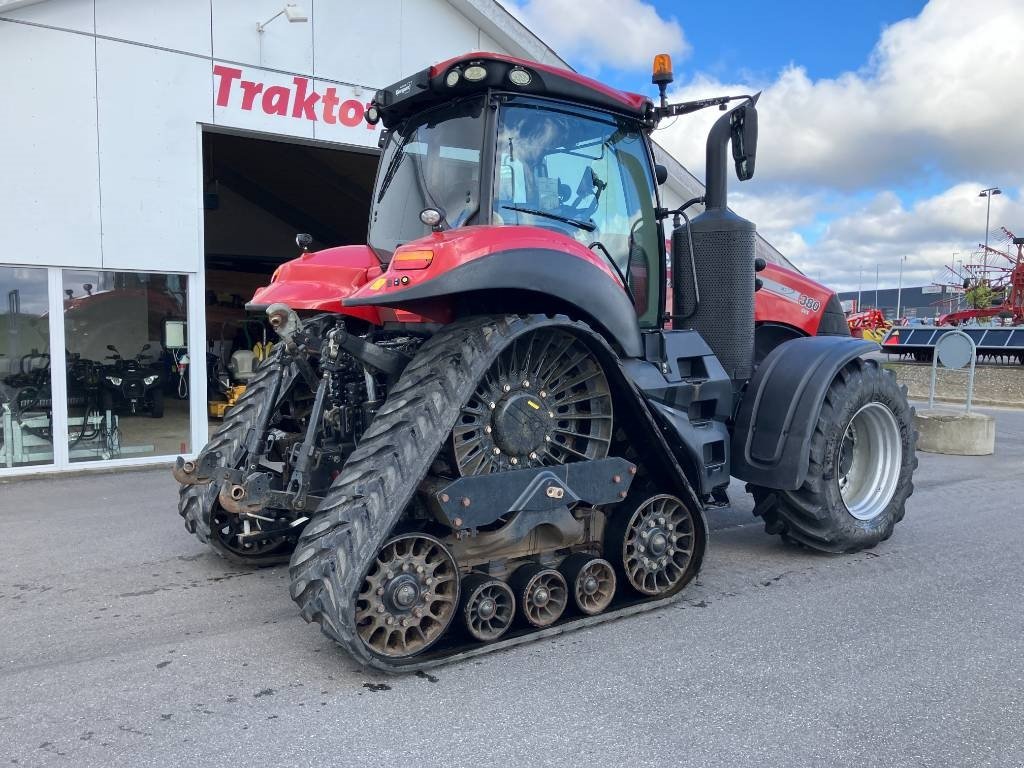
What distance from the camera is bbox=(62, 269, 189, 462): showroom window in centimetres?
883

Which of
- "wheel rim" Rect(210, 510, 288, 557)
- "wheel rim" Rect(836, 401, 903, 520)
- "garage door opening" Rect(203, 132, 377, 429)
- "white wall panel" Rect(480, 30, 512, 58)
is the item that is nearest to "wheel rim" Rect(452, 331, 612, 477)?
"wheel rim" Rect(210, 510, 288, 557)

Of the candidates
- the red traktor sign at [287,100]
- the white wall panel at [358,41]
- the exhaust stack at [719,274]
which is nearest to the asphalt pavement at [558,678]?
the exhaust stack at [719,274]

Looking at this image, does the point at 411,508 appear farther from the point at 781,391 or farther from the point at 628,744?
the point at 781,391

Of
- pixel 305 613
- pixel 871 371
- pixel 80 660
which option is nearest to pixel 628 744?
pixel 305 613

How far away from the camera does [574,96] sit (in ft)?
14.5

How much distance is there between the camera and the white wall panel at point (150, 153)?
8.66 meters

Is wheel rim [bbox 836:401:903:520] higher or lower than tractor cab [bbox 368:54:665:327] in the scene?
lower

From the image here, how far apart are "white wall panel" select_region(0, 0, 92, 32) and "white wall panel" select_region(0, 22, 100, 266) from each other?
0.09m

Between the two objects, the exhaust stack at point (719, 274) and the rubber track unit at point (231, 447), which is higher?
the exhaust stack at point (719, 274)

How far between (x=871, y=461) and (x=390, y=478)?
4010mm

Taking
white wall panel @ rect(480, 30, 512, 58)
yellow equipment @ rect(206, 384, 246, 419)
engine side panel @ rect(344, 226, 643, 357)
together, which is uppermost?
white wall panel @ rect(480, 30, 512, 58)

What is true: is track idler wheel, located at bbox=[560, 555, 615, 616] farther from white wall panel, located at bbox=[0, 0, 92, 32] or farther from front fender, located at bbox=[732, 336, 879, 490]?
white wall panel, located at bbox=[0, 0, 92, 32]

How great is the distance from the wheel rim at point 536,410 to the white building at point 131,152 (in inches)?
257

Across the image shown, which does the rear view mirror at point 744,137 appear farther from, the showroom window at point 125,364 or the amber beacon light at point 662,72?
the showroom window at point 125,364
